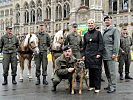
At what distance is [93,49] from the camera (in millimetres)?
9945

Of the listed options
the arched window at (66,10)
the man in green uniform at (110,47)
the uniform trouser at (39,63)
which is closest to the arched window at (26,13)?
the arched window at (66,10)

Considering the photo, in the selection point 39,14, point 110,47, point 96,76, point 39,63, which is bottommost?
point 96,76

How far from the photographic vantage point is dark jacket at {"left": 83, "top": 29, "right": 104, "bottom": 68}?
9867 millimetres

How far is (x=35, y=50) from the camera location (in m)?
12.0

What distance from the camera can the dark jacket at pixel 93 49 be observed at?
9.87 meters

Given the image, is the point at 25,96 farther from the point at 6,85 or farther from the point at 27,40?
the point at 27,40

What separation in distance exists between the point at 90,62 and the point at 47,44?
10.4ft

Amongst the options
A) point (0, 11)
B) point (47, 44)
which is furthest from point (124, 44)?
point (0, 11)

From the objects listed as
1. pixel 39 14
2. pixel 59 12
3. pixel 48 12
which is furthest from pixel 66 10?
pixel 39 14

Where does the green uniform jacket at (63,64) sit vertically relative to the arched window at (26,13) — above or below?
below

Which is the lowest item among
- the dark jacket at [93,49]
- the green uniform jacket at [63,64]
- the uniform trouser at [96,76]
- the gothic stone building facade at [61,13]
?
the uniform trouser at [96,76]

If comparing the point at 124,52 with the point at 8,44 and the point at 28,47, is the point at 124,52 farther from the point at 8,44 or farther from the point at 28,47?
the point at 8,44

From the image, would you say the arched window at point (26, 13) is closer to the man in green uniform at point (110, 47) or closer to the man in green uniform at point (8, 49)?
the man in green uniform at point (8, 49)

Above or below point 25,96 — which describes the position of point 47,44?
above
